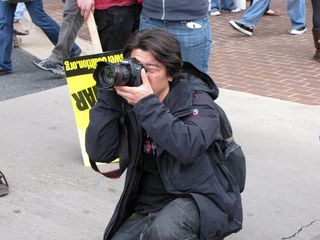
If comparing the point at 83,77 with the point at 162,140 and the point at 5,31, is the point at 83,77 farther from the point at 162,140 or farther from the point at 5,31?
the point at 5,31

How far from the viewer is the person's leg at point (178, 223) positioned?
2.39 m

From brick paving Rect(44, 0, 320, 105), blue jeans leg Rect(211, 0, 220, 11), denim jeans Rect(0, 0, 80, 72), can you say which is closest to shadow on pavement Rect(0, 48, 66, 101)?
denim jeans Rect(0, 0, 80, 72)

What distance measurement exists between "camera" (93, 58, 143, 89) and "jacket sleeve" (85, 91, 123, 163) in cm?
14

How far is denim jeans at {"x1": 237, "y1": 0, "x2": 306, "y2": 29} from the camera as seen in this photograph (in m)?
8.46

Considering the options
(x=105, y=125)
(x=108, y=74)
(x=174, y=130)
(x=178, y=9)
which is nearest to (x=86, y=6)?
(x=178, y=9)

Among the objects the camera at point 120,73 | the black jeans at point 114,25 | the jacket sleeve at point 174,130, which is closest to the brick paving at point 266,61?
the black jeans at point 114,25

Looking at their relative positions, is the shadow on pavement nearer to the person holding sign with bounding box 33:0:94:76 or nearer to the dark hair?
the person holding sign with bounding box 33:0:94:76

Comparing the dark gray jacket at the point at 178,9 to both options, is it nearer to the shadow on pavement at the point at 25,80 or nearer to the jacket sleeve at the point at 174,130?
the jacket sleeve at the point at 174,130

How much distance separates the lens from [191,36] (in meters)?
3.63

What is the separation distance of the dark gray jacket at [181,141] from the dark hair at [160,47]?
0.10 meters

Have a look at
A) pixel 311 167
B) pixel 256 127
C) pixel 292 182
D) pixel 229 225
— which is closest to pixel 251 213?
pixel 292 182

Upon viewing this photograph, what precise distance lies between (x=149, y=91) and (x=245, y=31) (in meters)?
6.28

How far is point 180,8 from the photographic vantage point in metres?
3.60

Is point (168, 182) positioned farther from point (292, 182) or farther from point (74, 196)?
point (292, 182)
